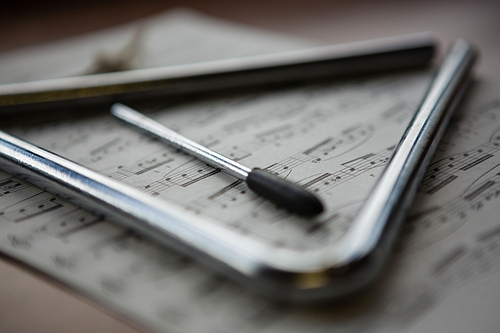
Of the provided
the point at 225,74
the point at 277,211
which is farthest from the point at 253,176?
the point at 225,74

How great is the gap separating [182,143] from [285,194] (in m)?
0.11

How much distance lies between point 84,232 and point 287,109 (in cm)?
23

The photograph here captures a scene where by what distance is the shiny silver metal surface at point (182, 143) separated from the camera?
10.7 inches

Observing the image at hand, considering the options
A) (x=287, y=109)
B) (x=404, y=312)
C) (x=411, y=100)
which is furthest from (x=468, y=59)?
(x=404, y=312)

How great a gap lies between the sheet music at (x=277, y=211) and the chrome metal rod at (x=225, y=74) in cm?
2

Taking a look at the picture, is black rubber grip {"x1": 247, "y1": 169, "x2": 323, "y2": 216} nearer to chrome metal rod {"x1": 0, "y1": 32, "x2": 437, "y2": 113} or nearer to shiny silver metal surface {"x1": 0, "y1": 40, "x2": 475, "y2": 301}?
shiny silver metal surface {"x1": 0, "y1": 40, "x2": 475, "y2": 301}

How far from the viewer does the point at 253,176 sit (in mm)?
254

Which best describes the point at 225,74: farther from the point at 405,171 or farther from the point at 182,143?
the point at 405,171

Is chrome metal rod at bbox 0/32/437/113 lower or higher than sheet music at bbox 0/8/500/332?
higher

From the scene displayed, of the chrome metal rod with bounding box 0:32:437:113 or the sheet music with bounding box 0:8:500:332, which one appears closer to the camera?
the sheet music with bounding box 0:8:500:332

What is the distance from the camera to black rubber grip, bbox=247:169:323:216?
22cm

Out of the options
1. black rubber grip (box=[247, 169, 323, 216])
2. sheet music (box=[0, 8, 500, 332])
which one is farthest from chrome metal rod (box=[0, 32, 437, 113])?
black rubber grip (box=[247, 169, 323, 216])

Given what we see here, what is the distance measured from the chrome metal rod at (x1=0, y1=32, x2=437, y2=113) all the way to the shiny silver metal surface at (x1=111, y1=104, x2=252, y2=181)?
1.2 inches

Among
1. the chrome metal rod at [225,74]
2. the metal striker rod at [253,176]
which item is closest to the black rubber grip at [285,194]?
the metal striker rod at [253,176]
